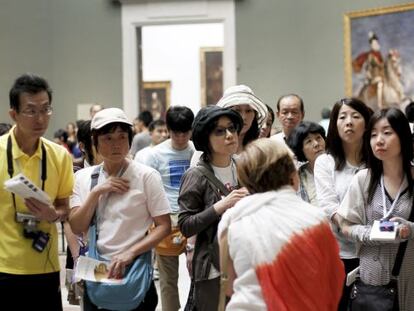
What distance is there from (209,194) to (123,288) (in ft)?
2.38

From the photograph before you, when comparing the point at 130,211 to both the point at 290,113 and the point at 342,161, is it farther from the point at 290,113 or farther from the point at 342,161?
the point at 290,113

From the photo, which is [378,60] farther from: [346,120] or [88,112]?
[346,120]

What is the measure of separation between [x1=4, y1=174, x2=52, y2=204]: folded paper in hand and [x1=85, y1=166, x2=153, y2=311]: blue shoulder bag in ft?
1.46

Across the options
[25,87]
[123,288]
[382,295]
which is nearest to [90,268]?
[123,288]

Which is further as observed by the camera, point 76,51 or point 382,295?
point 76,51

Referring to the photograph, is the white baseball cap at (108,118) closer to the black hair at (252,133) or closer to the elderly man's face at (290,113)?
the black hair at (252,133)

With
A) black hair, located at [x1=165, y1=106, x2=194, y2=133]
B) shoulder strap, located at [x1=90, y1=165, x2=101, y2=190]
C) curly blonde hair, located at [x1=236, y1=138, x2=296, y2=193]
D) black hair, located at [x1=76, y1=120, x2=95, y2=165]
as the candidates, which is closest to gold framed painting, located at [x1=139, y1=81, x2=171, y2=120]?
black hair, located at [x1=165, y1=106, x2=194, y2=133]

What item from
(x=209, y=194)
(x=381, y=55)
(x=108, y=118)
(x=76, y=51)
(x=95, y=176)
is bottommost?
(x=209, y=194)

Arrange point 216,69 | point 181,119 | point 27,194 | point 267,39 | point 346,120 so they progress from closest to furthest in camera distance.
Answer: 1. point 27,194
2. point 346,120
3. point 181,119
4. point 267,39
5. point 216,69

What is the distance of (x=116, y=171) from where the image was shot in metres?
3.82

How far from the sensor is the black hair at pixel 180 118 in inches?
239

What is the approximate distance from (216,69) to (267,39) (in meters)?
6.48

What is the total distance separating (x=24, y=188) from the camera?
3316mm

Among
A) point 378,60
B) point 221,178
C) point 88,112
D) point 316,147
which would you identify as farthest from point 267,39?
point 221,178
